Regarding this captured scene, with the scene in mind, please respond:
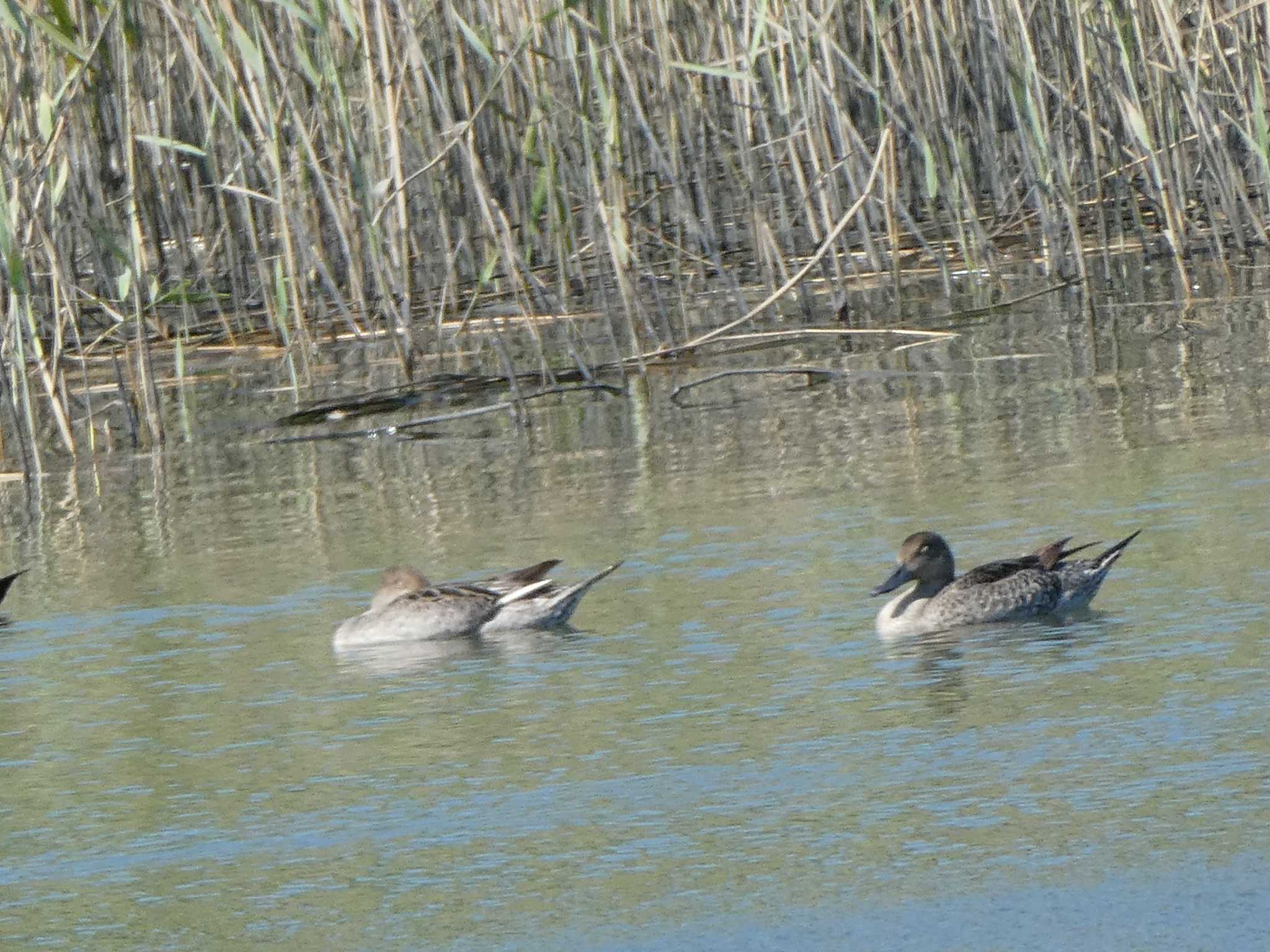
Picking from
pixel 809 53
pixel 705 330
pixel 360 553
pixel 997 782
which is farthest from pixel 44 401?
pixel 997 782

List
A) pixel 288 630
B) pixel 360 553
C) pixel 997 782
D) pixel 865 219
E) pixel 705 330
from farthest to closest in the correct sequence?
pixel 865 219, pixel 705 330, pixel 360 553, pixel 288 630, pixel 997 782

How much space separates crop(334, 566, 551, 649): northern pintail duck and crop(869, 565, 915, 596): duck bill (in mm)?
933

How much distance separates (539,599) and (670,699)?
49.5 inches

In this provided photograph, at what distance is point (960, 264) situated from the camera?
569 inches

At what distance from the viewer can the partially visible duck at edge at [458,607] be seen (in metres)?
6.63

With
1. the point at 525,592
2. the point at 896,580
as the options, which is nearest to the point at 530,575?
the point at 525,592

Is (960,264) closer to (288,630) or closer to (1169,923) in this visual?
(288,630)

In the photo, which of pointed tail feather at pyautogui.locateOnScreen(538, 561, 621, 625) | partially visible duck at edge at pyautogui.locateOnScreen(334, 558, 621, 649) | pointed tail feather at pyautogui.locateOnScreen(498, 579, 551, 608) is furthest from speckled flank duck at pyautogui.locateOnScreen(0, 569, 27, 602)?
pointed tail feather at pyautogui.locateOnScreen(538, 561, 621, 625)

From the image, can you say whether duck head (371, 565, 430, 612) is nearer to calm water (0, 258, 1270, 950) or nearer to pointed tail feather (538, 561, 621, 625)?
calm water (0, 258, 1270, 950)

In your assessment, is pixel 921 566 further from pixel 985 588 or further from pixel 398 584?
pixel 398 584

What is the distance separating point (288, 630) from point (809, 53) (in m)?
5.71

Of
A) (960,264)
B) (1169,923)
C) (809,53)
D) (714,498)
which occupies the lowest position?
A: (1169,923)

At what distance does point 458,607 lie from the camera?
22.3 feet

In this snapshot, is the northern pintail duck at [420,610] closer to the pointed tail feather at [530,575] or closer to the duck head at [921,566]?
the pointed tail feather at [530,575]
